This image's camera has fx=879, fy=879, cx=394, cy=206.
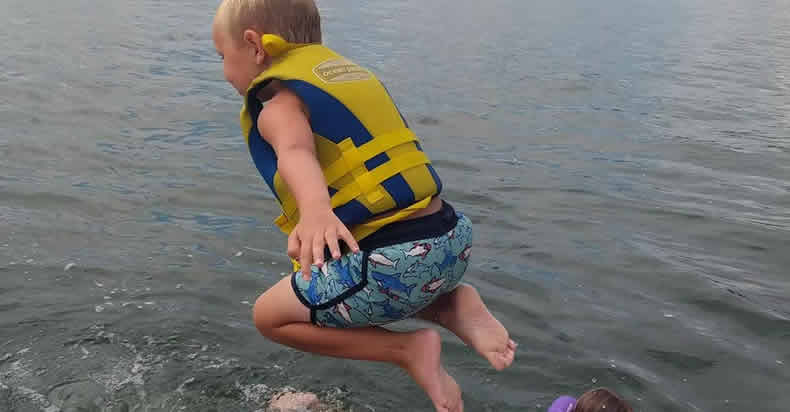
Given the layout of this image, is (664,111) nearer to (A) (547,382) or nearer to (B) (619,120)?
(B) (619,120)

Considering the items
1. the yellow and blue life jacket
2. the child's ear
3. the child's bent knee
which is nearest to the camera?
the yellow and blue life jacket

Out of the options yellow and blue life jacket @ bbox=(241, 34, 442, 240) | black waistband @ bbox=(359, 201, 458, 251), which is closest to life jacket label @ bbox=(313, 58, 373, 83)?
yellow and blue life jacket @ bbox=(241, 34, 442, 240)

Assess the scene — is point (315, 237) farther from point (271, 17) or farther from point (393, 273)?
point (271, 17)

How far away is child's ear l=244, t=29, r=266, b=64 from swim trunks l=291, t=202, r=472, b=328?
2.83 feet

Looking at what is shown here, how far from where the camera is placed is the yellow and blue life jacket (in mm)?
3428

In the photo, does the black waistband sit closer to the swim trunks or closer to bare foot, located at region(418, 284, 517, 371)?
the swim trunks

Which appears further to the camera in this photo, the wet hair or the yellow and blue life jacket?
the wet hair

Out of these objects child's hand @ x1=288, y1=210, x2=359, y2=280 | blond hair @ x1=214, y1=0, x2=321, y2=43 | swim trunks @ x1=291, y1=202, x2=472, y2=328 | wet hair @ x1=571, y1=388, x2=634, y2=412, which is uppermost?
blond hair @ x1=214, y1=0, x2=321, y2=43

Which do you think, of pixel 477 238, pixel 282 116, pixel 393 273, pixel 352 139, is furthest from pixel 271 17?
pixel 477 238

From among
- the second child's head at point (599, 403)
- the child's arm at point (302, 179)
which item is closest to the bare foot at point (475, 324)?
the second child's head at point (599, 403)

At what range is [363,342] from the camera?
3840 millimetres

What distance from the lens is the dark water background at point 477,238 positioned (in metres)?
4.55

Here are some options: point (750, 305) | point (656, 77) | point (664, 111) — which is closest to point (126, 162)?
point (750, 305)

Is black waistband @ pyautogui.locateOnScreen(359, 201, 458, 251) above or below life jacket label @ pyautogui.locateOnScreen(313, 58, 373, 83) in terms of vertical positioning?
below
